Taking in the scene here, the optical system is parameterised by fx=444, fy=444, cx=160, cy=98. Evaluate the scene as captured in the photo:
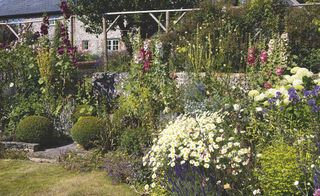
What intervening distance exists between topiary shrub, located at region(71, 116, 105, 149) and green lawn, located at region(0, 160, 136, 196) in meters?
0.65

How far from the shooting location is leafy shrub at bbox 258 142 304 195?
12.5ft

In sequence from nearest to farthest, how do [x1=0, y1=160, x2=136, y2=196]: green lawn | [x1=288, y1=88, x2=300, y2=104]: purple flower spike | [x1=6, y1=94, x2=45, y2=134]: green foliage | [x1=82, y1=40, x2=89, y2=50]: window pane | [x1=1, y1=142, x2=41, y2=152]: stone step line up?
[x1=288, y1=88, x2=300, y2=104]: purple flower spike < [x1=0, y1=160, x2=136, y2=196]: green lawn < [x1=1, y1=142, x2=41, y2=152]: stone step < [x1=6, y1=94, x2=45, y2=134]: green foliage < [x1=82, y1=40, x2=89, y2=50]: window pane

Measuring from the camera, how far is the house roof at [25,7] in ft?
101

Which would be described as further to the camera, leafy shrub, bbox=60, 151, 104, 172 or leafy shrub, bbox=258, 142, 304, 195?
leafy shrub, bbox=60, 151, 104, 172

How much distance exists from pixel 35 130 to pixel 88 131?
1142mm

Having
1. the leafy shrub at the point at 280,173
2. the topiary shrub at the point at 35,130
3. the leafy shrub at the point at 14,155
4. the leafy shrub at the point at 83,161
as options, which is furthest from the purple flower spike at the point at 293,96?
the topiary shrub at the point at 35,130

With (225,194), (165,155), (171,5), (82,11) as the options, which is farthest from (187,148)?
(82,11)

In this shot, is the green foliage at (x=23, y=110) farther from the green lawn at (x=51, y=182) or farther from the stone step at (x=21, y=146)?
the green lawn at (x=51, y=182)

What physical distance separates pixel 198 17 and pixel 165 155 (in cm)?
603

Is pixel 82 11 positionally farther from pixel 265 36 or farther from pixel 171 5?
pixel 265 36

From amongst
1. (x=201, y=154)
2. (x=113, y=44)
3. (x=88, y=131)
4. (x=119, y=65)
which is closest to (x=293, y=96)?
(x=201, y=154)

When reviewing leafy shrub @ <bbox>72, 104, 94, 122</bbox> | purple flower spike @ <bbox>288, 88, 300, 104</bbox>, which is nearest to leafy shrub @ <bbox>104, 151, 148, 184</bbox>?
purple flower spike @ <bbox>288, 88, 300, 104</bbox>

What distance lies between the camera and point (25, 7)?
32469 millimetres

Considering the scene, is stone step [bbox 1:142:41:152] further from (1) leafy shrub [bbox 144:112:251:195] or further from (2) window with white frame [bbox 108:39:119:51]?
(2) window with white frame [bbox 108:39:119:51]
